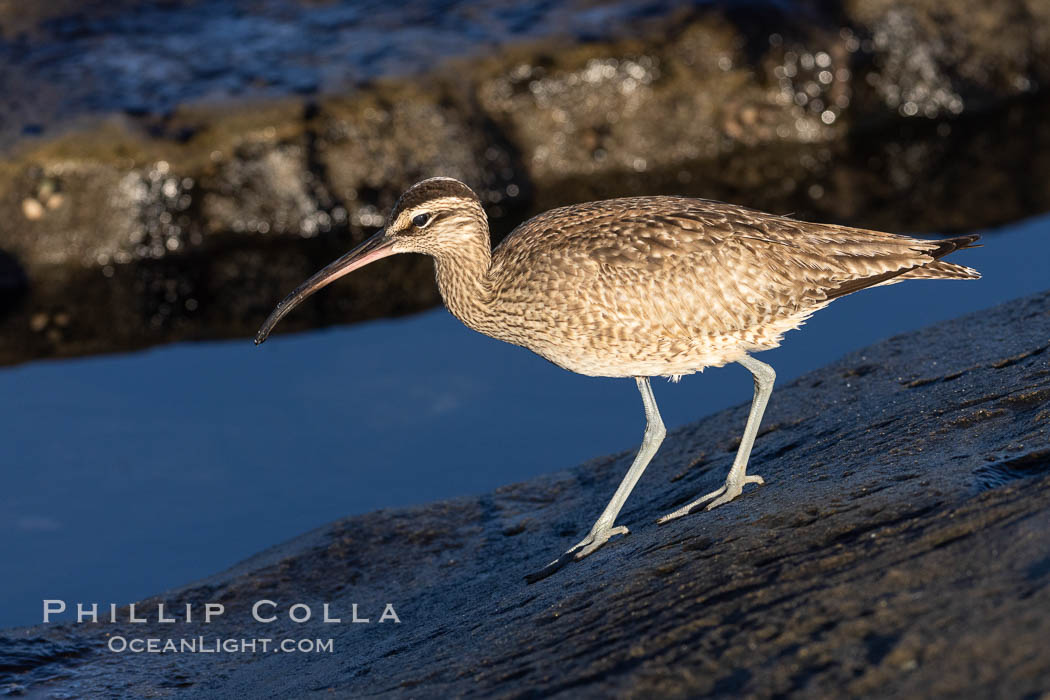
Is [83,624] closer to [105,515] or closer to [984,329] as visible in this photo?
[105,515]

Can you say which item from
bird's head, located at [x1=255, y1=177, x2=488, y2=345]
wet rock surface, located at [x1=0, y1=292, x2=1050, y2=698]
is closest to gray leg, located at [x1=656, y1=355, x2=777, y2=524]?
wet rock surface, located at [x1=0, y1=292, x2=1050, y2=698]

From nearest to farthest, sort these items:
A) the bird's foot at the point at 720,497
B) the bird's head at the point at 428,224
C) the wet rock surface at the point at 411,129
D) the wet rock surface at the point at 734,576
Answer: the wet rock surface at the point at 734,576, the bird's foot at the point at 720,497, the bird's head at the point at 428,224, the wet rock surface at the point at 411,129

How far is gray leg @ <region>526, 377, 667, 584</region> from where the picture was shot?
6211 millimetres

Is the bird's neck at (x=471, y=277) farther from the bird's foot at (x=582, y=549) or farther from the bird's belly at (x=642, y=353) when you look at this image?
the bird's foot at (x=582, y=549)

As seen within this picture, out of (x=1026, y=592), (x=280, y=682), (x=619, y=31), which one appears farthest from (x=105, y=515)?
(x=619, y=31)

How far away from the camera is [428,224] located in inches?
258

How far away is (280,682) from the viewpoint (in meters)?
5.90

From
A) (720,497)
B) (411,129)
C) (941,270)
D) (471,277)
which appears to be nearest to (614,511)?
(720,497)

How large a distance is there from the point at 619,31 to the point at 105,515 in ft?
24.3

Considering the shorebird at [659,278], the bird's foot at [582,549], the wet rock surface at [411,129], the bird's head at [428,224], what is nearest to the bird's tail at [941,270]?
the shorebird at [659,278]

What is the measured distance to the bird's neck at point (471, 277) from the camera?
651 centimetres

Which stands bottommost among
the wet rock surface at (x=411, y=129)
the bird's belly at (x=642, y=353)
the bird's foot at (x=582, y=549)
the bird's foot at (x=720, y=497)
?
the bird's foot at (x=582, y=549)

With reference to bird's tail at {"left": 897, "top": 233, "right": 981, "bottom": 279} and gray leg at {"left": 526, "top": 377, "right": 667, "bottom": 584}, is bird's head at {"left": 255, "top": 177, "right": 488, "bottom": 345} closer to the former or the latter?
gray leg at {"left": 526, "top": 377, "right": 667, "bottom": 584}

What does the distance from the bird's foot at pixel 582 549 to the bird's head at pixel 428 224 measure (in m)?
1.63
